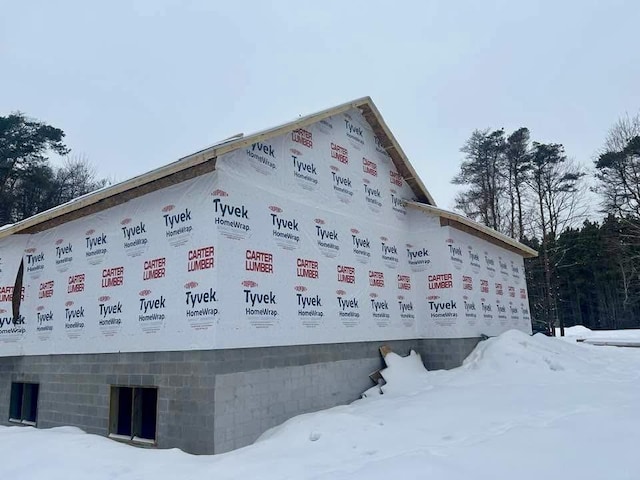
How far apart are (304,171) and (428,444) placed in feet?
19.5

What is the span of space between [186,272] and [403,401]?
16.4 feet

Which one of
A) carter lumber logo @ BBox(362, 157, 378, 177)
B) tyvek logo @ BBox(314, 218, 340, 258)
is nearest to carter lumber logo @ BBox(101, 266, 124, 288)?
tyvek logo @ BBox(314, 218, 340, 258)

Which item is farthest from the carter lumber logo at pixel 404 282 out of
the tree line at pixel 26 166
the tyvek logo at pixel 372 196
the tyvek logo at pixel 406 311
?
the tree line at pixel 26 166

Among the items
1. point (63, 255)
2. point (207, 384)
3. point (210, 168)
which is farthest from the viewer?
point (63, 255)

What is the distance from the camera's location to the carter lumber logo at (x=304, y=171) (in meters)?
9.02

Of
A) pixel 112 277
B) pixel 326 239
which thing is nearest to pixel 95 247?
pixel 112 277

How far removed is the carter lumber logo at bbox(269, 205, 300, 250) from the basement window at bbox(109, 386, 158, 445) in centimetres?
348

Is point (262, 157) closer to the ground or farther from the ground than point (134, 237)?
farther from the ground

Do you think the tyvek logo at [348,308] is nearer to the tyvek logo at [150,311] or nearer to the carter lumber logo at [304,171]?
the carter lumber logo at [304,171]

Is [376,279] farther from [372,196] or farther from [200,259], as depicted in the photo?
[200,259]

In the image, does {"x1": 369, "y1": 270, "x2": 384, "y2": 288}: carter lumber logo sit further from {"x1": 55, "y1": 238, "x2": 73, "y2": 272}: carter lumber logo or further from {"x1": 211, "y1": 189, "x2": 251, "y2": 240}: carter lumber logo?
{"x1": 55, "y1": 238, "x2": 73, "y2": 272}: carter lumber logo

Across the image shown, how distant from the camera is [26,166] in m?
26.8

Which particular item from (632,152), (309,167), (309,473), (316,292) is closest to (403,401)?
(316,292)

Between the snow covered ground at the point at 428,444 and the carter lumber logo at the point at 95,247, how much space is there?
337 centimetres
